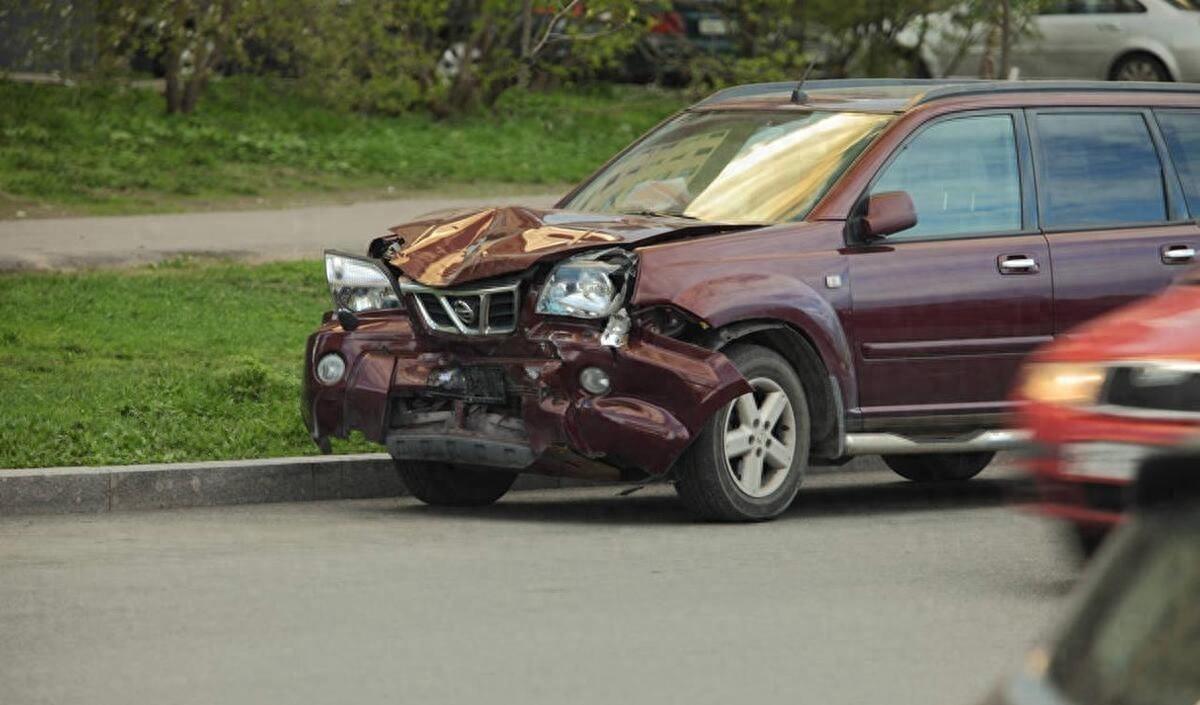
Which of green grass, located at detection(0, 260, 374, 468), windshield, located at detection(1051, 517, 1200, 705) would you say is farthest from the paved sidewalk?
windshield, located at detection(1051, 517, 1200, 705)

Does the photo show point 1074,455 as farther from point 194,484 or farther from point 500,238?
point 194,484

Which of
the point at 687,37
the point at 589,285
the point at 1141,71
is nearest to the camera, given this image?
the point at 589,285

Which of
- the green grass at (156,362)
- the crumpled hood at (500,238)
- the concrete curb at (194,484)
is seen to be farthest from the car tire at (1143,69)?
the crumpled hood at (500,238)

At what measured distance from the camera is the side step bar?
9.20 metres

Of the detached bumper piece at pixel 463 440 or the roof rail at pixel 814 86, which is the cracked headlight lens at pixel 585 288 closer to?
the detached bumper piece at pixel 463 440

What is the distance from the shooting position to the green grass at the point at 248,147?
18672mm

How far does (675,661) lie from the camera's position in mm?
6180

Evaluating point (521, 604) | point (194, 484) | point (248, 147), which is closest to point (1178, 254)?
point (521, 604)

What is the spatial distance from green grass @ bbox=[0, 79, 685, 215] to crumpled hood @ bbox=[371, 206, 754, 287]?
8.81 meters

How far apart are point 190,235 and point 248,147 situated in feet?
13.4

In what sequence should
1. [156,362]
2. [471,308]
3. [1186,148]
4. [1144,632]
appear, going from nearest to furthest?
[1144,632] → [471,308] → [1186,148] → [156,362]

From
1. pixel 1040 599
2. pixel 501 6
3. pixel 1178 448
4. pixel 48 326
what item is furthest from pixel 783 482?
pixel 501 6

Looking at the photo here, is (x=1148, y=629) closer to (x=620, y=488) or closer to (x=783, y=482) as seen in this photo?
(x=783, y=482)

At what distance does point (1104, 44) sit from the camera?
26.8 m
